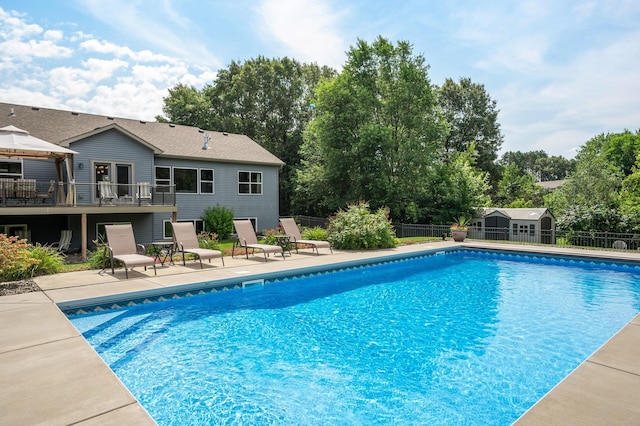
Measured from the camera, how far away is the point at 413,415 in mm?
4184

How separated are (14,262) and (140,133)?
37.7ft

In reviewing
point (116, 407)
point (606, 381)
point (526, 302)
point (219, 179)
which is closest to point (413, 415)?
point (606, 381)

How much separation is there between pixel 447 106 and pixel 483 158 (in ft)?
22.8

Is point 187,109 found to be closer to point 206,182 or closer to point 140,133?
point 140,133

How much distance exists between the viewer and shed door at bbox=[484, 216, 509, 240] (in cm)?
2339

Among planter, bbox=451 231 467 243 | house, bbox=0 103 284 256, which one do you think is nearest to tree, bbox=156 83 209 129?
house, bbox=0 103 284 256

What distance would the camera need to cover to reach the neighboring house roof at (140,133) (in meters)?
15.5

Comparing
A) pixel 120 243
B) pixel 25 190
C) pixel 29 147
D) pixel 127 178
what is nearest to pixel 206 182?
pixel 127 178

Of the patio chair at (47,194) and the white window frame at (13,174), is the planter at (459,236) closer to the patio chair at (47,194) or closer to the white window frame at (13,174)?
the patio chair at (47,194)

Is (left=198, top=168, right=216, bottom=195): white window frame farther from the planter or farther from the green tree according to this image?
the green tree

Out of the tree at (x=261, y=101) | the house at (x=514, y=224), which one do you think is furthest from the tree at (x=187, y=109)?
the house at (x=514, y=224)

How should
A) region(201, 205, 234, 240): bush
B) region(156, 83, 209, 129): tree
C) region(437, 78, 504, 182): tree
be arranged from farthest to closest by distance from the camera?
region(437, 78, 504, 182): tree
region(156, 83, 209, 129): tree
region(201, 205, 234, 240): bush

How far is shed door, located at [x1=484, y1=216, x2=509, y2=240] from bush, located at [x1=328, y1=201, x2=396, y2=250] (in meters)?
10.5

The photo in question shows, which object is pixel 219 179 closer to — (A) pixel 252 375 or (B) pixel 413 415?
(A) pixel 252 375
